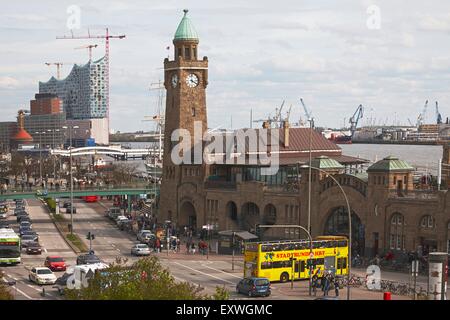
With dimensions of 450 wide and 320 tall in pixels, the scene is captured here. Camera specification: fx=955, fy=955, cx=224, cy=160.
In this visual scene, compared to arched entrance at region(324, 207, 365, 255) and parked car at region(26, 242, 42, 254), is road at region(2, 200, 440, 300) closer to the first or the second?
parked car at region(26, 242, 42, 254)

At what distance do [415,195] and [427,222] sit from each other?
2530 millimetres

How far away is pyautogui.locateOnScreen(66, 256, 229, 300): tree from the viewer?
37.5 m

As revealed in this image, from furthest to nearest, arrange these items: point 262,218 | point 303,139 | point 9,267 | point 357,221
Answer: point 303,139 < point 262,218 < point 357,221 < point 9,267

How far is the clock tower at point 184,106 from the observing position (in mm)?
102875

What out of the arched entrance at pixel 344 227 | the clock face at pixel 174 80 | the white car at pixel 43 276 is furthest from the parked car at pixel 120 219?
the white car at pixel 43 276

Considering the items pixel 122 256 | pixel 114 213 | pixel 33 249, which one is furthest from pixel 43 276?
pixel 114 213

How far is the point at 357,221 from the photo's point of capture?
79500mm

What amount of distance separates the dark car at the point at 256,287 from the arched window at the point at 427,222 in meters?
18.3

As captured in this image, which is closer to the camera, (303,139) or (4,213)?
(303,139)

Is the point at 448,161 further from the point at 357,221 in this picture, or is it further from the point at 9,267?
the point at 9,267
